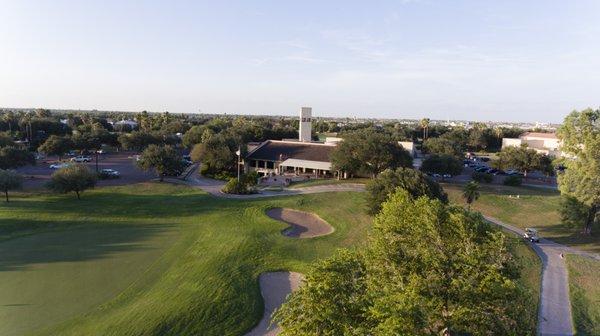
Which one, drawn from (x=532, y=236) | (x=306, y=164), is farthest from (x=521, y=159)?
(x=532, y=236)

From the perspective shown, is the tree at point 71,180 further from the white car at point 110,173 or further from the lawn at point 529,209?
the lawn at point 529,209

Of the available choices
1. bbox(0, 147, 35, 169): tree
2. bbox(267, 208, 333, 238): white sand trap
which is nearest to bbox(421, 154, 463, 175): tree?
bbox(267, 208, 333, 238): white sand trap

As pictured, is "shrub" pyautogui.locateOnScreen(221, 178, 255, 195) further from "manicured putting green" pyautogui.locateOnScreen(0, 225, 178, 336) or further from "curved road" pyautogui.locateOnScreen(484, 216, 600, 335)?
"curved road" pyautogui.locateOnScreen(484, 216, 600, 335)

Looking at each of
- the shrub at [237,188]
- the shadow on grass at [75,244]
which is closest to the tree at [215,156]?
the shrub at [237,188]

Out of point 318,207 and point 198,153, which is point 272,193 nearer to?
point 318,207

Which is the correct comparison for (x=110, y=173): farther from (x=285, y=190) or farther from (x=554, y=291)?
(x=554, y=291)

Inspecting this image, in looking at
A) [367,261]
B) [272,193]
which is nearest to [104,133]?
[272,193]
